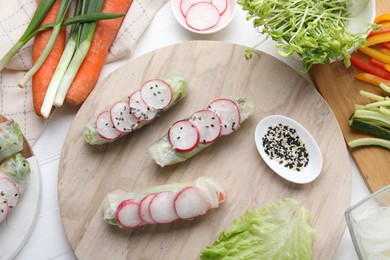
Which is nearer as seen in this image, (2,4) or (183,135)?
(183,135)

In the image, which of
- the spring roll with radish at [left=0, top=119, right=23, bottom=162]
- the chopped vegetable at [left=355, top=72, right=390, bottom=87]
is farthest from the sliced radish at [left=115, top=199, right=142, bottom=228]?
the chopped vegetable at [left=355, top=72, right=390, bottom=87]

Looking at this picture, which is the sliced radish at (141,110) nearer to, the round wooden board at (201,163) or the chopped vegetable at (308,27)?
the round wooden board at (201,163)

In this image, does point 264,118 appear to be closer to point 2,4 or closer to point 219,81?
point 219,81

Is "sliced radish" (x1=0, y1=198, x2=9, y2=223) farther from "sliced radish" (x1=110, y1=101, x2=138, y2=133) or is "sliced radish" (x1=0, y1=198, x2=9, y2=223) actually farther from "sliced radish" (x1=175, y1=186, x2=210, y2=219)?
"sliced radish" (x1=175, y1=186, x2=210, y2=219)

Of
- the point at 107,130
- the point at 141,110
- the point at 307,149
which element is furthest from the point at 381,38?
the point at 107,130

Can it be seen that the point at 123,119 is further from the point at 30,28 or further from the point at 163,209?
Answer: the point at 30,28

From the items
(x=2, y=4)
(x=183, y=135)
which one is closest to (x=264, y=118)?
(x=183, y=135)
